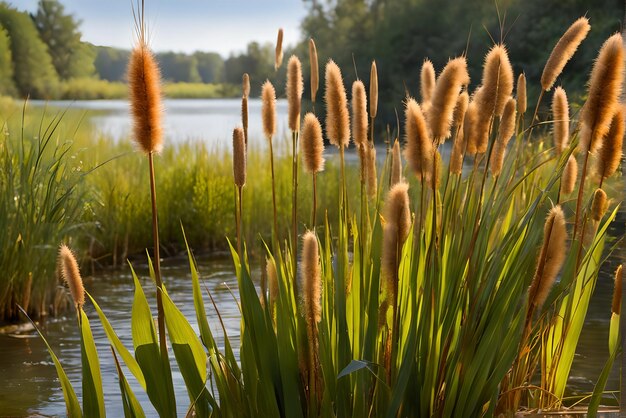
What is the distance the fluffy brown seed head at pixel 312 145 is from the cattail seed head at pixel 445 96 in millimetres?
292

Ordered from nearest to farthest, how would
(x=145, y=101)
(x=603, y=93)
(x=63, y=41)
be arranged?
(x=145, y=101) → (x=603, y=93) → (x=63, y=41)

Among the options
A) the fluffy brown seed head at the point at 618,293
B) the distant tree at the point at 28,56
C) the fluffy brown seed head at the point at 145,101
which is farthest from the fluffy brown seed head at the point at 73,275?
the distant tree at the point at 28,56

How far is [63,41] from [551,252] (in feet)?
51.2

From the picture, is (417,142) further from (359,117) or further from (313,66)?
(313,66)

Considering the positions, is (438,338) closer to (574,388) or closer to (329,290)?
(329,290)

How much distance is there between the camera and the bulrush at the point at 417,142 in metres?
1.79

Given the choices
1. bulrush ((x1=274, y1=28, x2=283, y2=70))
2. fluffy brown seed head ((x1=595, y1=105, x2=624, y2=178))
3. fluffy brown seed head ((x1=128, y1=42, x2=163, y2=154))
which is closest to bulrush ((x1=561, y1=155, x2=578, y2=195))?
fluffy brown seed head ((x1=595, y1=105, x2=624, y2=178))

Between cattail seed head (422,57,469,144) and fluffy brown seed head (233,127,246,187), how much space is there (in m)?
0.39

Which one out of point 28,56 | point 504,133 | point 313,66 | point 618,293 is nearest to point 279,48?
point 313,66

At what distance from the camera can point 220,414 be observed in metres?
2.17

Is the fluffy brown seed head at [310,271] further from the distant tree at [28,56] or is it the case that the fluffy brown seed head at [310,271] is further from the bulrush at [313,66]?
the distant tree at [28,56]

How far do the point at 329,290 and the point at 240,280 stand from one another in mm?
233

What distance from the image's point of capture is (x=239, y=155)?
1979mm

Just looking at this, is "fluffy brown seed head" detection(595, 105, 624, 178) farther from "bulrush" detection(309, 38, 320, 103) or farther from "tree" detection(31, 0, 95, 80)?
"tree" detection(31, 0, 95, 80)
